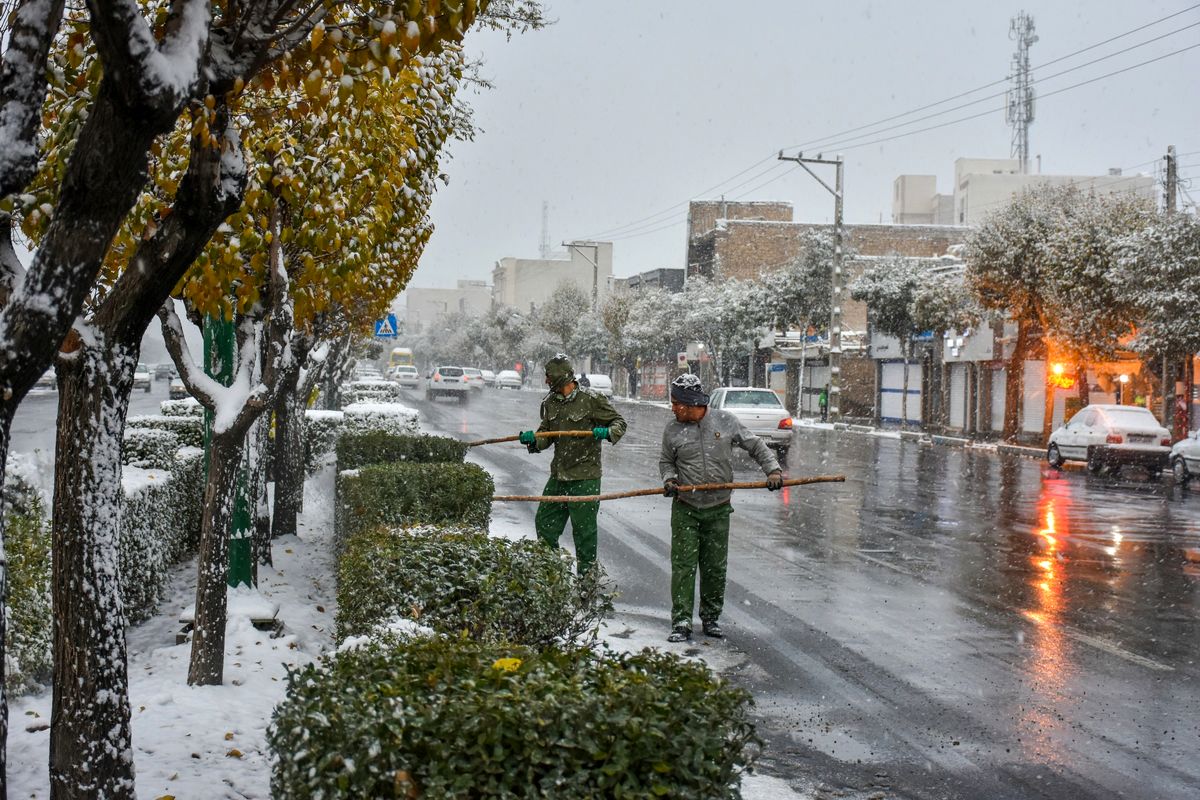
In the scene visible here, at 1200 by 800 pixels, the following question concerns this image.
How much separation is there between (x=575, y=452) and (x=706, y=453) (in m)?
1.32

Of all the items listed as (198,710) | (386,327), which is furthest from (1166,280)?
(198,710)

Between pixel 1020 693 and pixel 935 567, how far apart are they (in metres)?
4.94

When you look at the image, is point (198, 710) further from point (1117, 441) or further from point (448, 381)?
point (448, 381)

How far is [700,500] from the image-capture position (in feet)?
28.8

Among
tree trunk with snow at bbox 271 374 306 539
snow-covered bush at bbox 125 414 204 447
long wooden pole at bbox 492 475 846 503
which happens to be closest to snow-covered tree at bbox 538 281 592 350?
snow-covered bush at bbox 125 414 204 447

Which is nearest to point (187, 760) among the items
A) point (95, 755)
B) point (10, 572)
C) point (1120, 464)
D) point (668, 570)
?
point (95, 755)

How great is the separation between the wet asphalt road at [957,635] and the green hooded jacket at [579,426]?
1.22 m

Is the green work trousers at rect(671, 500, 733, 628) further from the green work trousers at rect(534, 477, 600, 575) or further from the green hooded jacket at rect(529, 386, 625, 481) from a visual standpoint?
the green hooded jacket at rect(529, 386, 625, 481)

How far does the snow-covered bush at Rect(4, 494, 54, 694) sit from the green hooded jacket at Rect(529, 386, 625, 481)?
3.93 metres

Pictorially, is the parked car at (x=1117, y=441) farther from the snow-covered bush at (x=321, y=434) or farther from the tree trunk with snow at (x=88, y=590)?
the tree trunk with snow at (x=88, y=590)

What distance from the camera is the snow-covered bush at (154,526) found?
322 inches

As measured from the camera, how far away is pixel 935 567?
12.2m

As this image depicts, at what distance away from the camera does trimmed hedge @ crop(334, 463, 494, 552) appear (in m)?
8.35

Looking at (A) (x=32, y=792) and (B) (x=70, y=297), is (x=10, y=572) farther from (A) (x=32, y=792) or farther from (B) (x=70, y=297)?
(B) (x=70, y=297)
